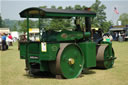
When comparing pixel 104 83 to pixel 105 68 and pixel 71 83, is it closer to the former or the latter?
pixel 71 83

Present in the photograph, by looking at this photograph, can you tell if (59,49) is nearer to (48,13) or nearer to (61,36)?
(61,36)

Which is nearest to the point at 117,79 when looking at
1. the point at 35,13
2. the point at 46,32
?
the point at 46,32

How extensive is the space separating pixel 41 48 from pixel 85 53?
1.66m

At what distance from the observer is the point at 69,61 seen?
27.3 feet

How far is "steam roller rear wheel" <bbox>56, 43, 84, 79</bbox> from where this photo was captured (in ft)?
26.5

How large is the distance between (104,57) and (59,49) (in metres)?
2.54

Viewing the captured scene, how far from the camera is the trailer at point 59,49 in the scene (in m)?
8.03

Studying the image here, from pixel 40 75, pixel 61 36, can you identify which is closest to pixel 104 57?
pixel 61 36

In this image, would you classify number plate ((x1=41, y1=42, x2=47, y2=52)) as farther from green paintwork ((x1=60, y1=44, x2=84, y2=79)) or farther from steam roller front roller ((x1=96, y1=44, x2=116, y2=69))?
steam roller front roller ((x1=96, y1=44, x2=116, y2=69))

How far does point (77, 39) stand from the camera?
9.15m

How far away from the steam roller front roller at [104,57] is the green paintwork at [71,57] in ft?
4.73

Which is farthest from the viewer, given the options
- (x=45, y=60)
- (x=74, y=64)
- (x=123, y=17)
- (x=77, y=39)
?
(x=123, y=17)

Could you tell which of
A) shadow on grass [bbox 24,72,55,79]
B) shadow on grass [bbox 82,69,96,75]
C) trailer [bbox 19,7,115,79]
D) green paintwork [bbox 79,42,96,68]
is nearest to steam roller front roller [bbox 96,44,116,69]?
shadow on grass [bbox 82,69,96,75]

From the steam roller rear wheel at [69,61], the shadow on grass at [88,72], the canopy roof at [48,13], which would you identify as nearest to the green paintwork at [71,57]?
the steam roller rear wheel at [69,61]
